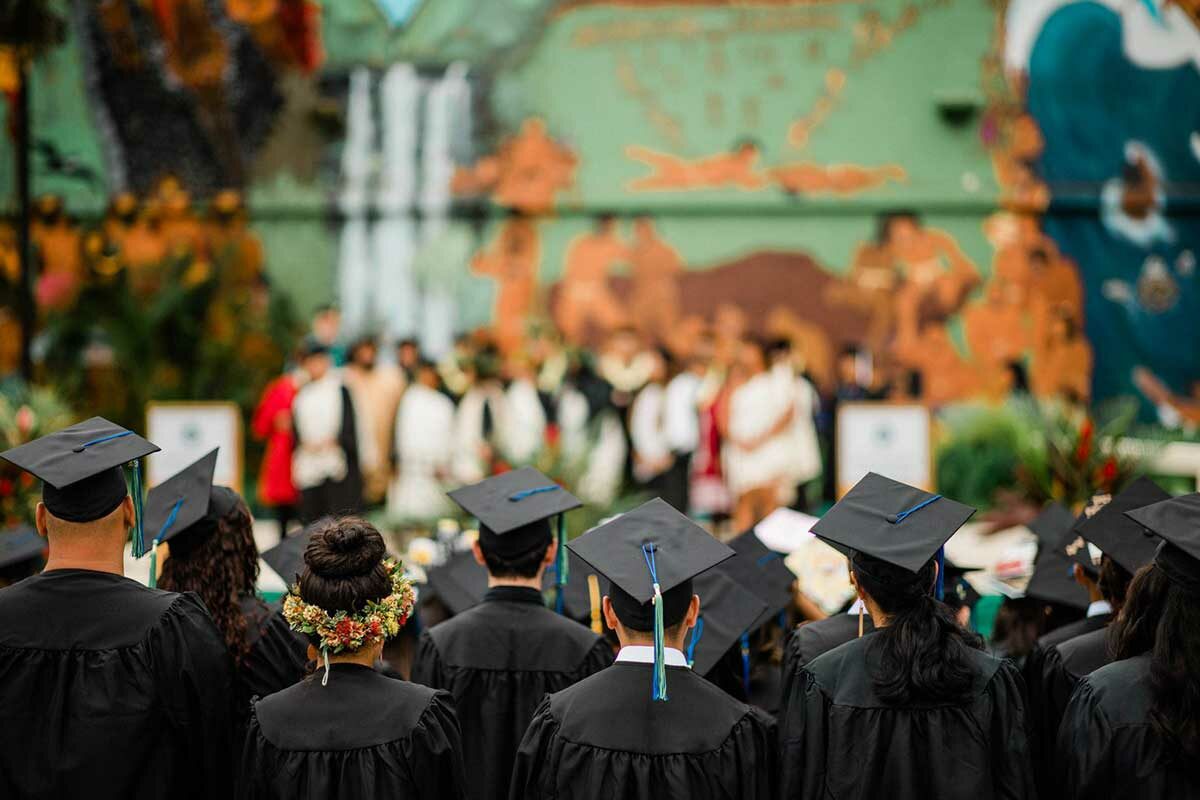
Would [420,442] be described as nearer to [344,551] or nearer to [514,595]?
[514,595]

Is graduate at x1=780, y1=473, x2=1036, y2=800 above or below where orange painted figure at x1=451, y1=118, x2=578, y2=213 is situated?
below

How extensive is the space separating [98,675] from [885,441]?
8667 mm

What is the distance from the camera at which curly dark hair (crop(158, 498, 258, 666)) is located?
361cm

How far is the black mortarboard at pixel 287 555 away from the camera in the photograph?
412 cm

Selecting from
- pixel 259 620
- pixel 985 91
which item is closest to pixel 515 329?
pixel 985 91

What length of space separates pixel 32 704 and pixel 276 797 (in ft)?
2.19

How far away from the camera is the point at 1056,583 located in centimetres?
452

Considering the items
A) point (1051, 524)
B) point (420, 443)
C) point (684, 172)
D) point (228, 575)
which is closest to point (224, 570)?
point (228, 575)

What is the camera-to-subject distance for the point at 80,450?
3256mm

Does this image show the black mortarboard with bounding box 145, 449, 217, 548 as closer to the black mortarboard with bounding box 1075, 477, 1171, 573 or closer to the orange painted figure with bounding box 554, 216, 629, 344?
the black mortarboard with bounding box 1075, 477, 1171, 573

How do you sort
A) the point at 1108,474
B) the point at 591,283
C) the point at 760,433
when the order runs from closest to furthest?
the point at 1108,474
the point at 760,433
the point at 591,283

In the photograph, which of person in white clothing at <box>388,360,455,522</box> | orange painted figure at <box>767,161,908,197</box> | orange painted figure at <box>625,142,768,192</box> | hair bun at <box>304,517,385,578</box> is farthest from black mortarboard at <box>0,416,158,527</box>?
orange painted figure at <box>767,161,908,197</box>

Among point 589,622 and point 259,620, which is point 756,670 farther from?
point 259,620

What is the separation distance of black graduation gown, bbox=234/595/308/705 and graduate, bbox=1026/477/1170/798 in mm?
2192
